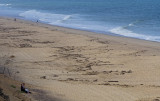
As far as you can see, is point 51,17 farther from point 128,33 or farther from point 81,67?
point 81,67

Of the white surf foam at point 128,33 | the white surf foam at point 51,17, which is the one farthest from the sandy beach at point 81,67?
the white surf foam at point 51,17

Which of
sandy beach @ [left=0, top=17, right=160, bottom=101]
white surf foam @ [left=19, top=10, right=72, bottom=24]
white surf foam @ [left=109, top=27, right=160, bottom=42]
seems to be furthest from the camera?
white surf foam @ [left=19, top=10, right=72, bottom=24]

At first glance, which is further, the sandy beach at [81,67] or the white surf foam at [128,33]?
the white surf foam at [128,33]

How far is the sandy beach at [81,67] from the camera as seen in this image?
19.7 m

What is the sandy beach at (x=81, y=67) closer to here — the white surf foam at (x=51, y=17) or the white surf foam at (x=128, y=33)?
the white surf foam at (x=128, y=33)

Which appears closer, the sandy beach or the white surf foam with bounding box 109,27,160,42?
the sandy beach

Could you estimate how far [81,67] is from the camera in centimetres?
2523

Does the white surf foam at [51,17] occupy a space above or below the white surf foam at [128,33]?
above

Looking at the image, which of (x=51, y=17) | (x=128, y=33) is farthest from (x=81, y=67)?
(x=51, y=17)

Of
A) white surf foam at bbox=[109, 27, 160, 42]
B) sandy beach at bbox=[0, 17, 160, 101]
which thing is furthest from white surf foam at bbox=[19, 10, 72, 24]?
sandy beach at bbox=[0, 17, 160, 101]

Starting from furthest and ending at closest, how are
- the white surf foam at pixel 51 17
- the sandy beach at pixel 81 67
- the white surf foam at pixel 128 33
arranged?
the white surf foam at pixel 51 17 < the white surf foam at pixel 128 33 < the sandy beach at pixel 81 67

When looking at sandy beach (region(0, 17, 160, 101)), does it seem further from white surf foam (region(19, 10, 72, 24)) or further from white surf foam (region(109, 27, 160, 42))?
white surf foam (region(19, 10, 72, 24))

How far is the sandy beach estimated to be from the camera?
1966 cm

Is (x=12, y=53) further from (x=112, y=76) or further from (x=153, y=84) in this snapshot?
(x=153, y=84)
